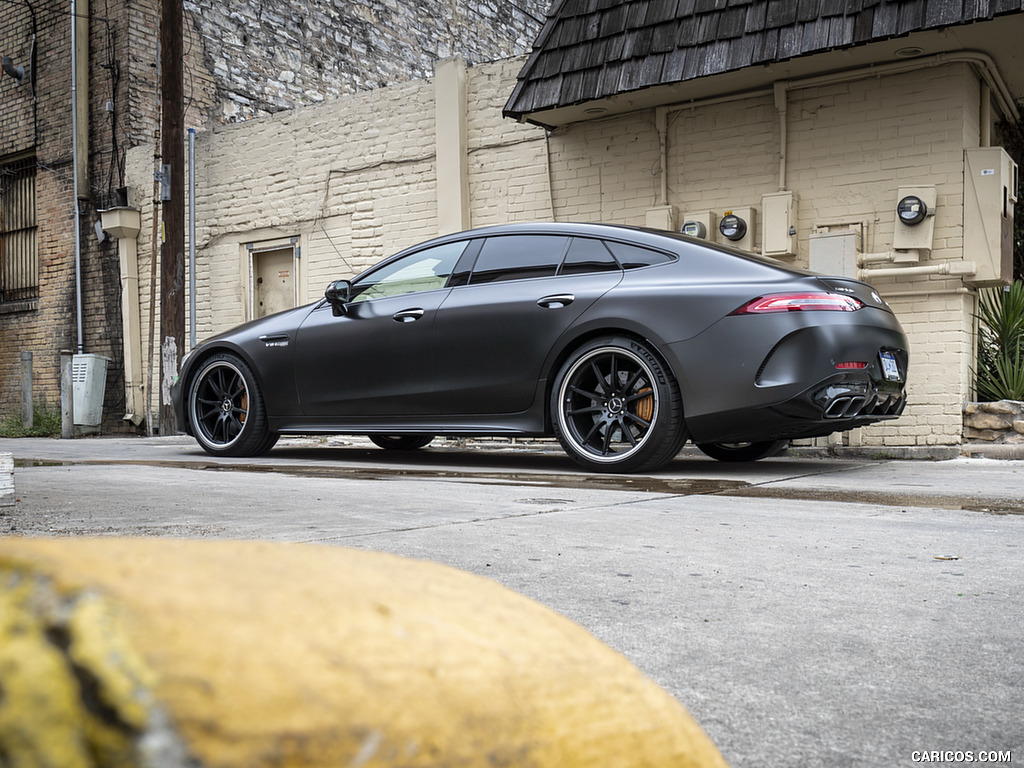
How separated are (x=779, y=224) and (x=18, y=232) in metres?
11.4

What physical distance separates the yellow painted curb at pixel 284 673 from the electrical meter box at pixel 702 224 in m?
8.22

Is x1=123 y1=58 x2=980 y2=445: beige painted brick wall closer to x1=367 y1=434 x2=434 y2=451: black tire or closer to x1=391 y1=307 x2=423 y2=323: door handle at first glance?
x1=367 y1=434 x2=434 y2=451: black tire

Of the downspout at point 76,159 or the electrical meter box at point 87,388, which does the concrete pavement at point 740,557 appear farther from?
the downspout at point 76,159

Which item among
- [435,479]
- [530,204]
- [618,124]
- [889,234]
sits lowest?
[435,479]

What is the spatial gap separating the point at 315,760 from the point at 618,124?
9.24 meters

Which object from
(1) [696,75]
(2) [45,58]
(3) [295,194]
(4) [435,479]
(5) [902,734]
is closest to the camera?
(5) [902,734]

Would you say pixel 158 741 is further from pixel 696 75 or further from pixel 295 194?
pixel 295 194

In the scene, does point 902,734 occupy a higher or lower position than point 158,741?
lower

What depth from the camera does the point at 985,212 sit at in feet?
24.6

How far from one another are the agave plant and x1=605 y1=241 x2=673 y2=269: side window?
376 centimetres

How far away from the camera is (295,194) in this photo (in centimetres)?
1144

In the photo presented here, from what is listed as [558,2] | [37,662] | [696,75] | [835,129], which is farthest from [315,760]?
[558,2]

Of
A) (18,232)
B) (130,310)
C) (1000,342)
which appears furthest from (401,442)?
(18,232)

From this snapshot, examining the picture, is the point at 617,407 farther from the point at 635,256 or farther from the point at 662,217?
the point at 662,217
